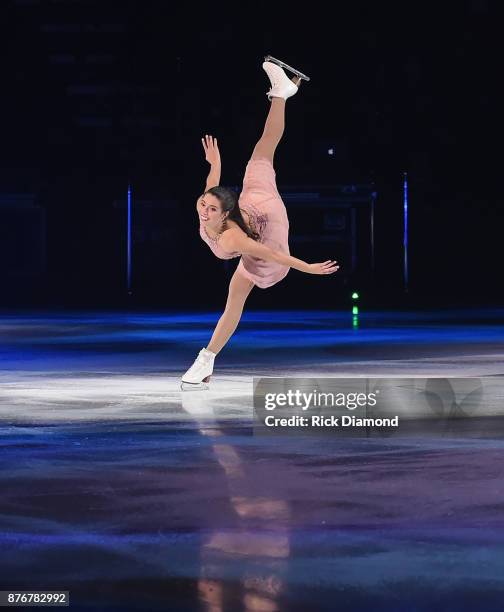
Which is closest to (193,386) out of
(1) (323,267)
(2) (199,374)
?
(2) (199,374)

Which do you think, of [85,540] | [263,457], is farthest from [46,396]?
[85,540]

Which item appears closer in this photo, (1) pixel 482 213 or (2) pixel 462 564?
(2) pixel 462 564

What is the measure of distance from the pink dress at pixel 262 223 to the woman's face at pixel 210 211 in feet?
0.47

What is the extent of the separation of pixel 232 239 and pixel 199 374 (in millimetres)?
1471

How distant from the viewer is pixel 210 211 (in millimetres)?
13805

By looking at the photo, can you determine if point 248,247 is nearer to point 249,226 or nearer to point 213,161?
point 249,226

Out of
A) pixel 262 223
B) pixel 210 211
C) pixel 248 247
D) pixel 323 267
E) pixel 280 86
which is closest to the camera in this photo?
pixel 323 267

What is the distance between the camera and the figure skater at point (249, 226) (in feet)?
45.2

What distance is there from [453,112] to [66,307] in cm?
1764

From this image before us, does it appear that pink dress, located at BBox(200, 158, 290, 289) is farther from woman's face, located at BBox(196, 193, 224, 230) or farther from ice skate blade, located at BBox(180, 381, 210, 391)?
ice skate blade, located at BBox(180, 381, 210, 391)

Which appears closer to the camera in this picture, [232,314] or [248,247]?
[248,247]

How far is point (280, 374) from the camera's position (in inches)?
632

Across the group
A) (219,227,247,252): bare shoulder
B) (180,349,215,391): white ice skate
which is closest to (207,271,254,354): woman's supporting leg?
(180,349,215,391): white ice skate

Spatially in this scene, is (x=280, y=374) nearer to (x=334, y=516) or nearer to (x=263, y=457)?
(x=263, y=457)
